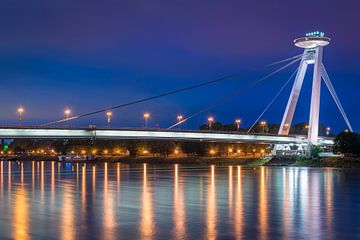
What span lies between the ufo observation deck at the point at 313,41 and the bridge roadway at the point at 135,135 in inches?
565

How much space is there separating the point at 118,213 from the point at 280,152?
235 feet

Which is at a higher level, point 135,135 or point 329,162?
point 135,135

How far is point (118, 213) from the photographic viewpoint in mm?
24281

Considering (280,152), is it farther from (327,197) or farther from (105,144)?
(105,144)

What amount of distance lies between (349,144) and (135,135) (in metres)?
31.3

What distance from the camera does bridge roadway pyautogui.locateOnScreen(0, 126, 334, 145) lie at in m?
64.8

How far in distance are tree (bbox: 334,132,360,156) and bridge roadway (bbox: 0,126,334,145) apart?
15.9 feet

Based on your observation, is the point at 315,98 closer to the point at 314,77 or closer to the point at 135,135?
the point at 314,77

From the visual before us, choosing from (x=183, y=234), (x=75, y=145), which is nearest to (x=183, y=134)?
(x=183, y=234)

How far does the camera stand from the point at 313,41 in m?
86.8

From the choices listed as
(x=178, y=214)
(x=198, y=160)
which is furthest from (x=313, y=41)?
(x=178, y=214)

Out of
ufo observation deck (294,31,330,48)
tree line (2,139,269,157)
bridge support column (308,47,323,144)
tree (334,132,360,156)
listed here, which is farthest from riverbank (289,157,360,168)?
tree line (2,139,269,157)

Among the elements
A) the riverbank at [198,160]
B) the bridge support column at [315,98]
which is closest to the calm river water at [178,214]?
the bridge support column at [315,98]

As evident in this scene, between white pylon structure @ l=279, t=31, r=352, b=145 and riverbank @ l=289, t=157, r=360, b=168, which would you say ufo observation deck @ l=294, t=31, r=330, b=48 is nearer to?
white pylon structure @ l=279, t=31, r=352, b=145
